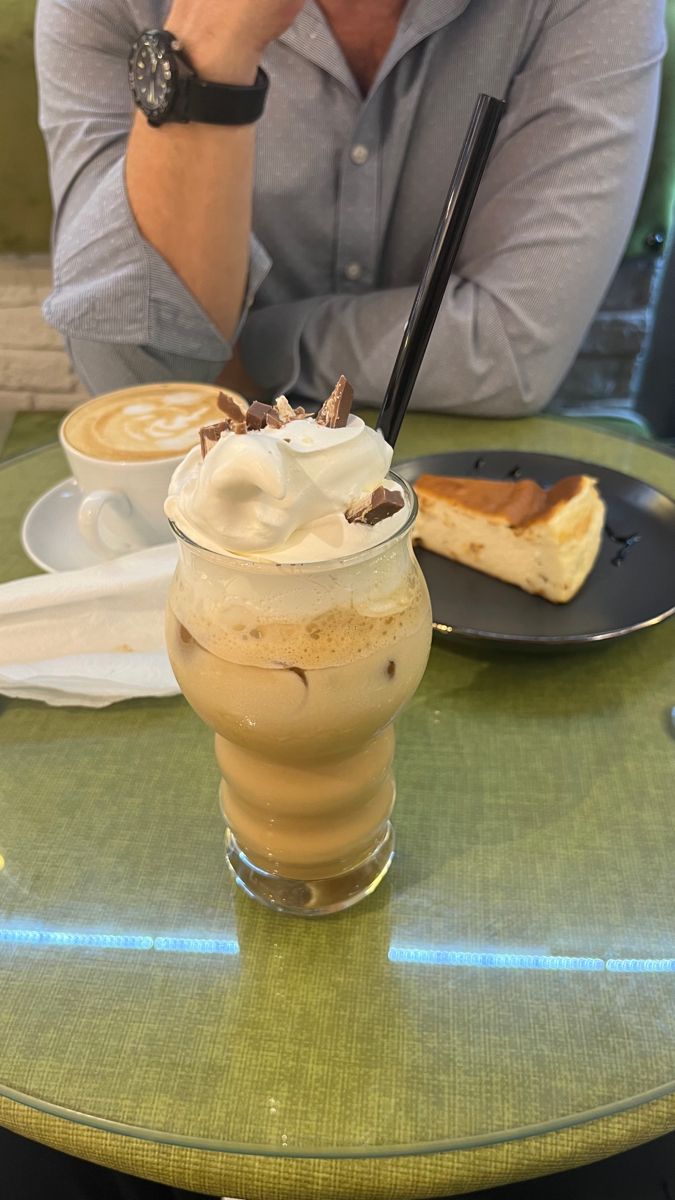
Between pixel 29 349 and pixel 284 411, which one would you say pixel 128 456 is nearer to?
pixel 284 411

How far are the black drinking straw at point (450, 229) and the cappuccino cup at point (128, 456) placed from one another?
371 millimetres

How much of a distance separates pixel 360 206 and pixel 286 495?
111 cm

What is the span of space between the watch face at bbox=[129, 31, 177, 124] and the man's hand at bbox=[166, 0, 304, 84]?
34 millimetres

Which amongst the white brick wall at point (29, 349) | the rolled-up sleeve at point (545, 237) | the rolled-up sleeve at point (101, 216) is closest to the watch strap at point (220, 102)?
the rolled-up sleeve at point (101, 216)

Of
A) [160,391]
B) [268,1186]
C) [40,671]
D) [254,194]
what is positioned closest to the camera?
[268,1186]

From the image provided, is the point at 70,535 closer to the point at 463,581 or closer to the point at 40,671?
the point at 40,671

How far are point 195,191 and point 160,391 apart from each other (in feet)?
1.13

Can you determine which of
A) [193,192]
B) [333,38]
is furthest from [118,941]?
[333,38]

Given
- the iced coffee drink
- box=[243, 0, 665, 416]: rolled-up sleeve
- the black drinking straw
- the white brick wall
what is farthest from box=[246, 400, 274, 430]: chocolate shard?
the white brick wall

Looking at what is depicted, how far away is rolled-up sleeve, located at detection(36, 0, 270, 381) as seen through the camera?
120 centimetres

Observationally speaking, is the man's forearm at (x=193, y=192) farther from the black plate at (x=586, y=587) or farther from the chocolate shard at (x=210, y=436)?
the chocolate shard at (x=210, y=436)

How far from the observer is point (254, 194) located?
1.39m

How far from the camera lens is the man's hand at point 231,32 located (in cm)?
110

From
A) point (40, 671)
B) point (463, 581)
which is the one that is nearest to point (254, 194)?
point (463, 581)
